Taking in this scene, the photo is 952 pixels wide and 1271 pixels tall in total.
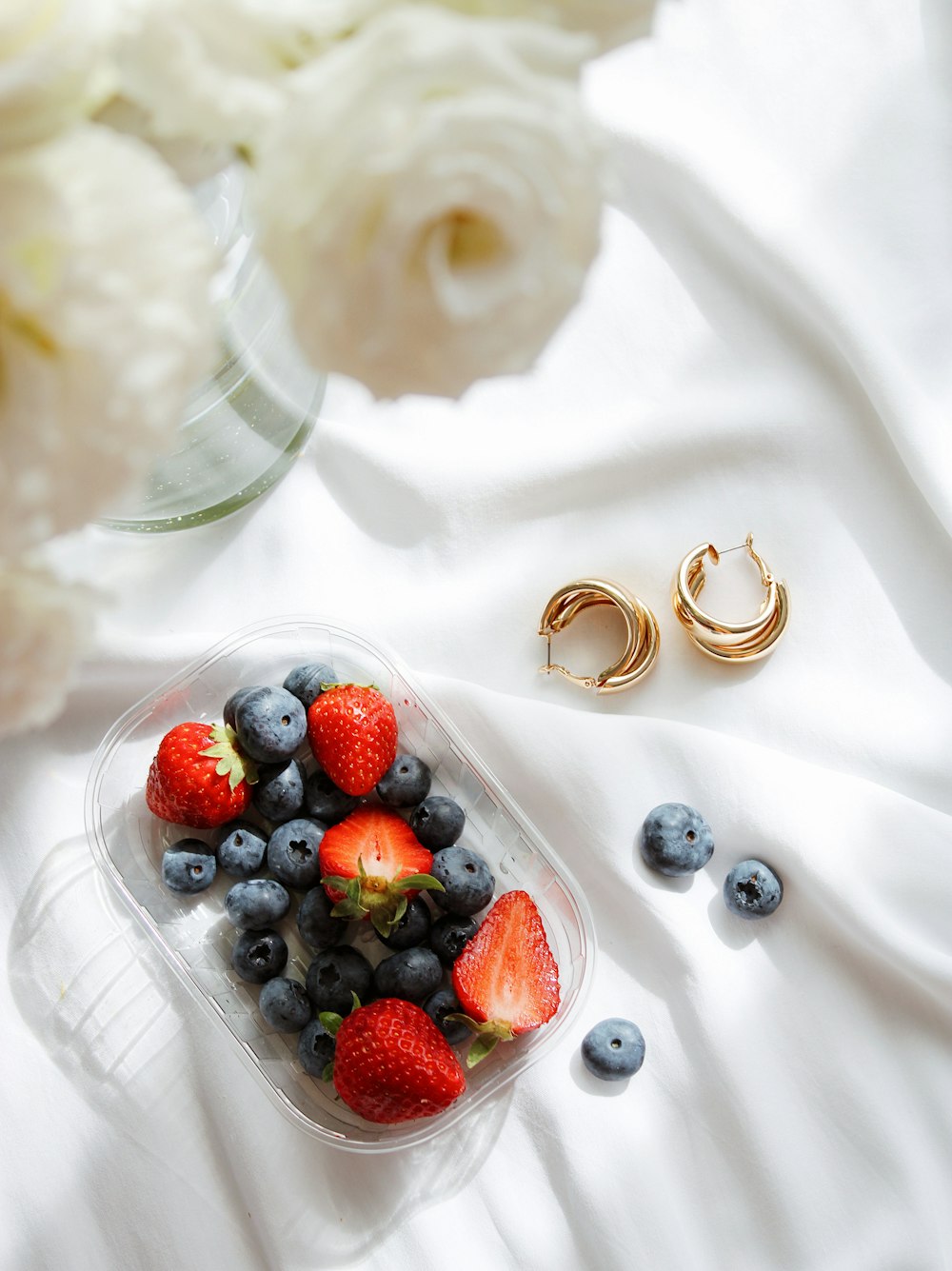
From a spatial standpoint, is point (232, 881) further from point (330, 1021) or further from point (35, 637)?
point (35, 637)

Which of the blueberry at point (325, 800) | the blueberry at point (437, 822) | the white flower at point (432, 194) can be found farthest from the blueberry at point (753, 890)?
the white flower at point (432, 194)

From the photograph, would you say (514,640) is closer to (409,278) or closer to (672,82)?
(672,82)

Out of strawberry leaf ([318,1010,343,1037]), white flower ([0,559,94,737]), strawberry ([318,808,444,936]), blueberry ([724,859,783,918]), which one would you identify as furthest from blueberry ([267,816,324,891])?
white flower ([0,559,94,737])

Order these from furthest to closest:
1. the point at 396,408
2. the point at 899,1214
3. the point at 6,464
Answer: the point at 396,408
the point at 899,1214
the point at 6,464

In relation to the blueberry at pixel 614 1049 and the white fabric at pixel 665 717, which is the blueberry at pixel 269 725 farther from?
the blueberry at pixel 614 1049

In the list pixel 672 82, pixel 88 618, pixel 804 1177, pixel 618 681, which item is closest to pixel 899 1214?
pixel 804 1177

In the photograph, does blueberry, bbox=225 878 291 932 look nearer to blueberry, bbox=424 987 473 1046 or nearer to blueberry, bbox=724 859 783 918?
blueberry, bbox=424 987 473 1046

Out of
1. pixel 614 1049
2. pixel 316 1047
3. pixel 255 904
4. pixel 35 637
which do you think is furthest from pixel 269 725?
pixel 35 637
